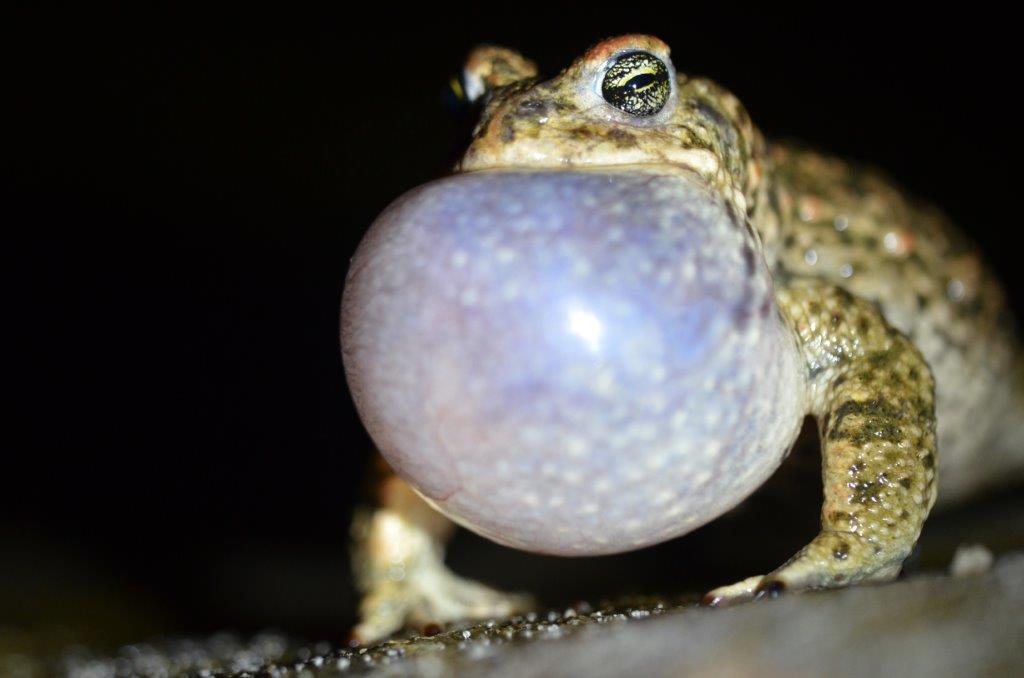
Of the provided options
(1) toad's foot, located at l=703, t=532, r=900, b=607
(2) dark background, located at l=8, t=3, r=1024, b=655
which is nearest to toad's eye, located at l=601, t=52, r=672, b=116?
(1) toad's foot, located at l=703, t=532, r=900, b=607

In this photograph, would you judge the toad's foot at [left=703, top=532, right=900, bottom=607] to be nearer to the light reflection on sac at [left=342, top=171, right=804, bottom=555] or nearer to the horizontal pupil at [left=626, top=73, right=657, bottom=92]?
the light reflection on sac at [left=342, top=171, right=804, bottom=555]

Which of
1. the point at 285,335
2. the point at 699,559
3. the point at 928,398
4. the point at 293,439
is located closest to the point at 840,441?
the point at 928,398

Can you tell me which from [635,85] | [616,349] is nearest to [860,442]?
[616,349]

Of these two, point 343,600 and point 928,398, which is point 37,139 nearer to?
point 343,600

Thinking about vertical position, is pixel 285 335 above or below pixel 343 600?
above

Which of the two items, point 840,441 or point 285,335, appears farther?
point 285,335

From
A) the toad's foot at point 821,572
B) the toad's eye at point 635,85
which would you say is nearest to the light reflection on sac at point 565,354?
the toad's foot at point 821,572
